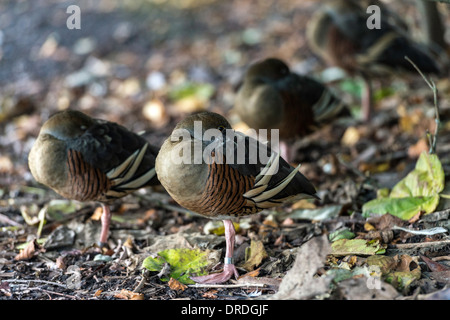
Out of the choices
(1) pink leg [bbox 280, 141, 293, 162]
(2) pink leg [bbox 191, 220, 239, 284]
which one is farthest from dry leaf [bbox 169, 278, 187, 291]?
(1) pink leg [bbox 280, 141, 293, 162]

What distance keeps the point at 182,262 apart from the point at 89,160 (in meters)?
1.14

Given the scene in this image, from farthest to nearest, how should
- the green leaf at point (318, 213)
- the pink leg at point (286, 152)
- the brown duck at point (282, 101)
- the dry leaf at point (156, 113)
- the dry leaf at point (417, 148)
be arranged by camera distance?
the dry leaf at point (156, 113) < the pink leg at point (286, 152) < the brown duck at point (282, 101) < the dry leaf at point (417, 148) < the green leaf at point (318, 213)

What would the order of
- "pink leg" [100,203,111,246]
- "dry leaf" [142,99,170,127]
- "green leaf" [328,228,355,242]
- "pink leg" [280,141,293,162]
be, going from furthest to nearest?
1. "dry leaf" [142,99,170,127]
2. "pink leg" [280,141,293,162]
3. "pink leg" [100,203,111,246]
4. "green leaf" [328,228,355,242]

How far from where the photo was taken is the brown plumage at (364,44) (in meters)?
7.01

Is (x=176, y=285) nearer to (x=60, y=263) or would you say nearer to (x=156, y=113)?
(x=60, y=263)

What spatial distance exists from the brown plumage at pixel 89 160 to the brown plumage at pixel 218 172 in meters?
0.88

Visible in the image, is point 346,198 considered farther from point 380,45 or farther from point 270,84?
point 380,45

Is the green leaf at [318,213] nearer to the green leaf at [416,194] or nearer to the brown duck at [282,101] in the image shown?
the green leaf at [416,194]

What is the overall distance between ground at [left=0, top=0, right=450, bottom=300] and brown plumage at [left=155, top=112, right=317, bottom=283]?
0.41 metres

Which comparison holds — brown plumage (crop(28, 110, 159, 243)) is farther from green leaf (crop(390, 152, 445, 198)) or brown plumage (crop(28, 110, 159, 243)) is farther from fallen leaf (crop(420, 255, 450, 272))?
fallen leaf (crop(420, 255, 450, 272))

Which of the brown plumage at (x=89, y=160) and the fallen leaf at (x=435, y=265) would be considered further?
the brown plumage at (x=89, y=160)

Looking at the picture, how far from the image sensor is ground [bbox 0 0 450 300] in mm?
3934

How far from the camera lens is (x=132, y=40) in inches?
416

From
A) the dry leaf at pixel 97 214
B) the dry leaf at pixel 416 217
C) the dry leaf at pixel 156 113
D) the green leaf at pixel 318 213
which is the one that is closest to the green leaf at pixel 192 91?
the dry leaf at pixel 156 113
